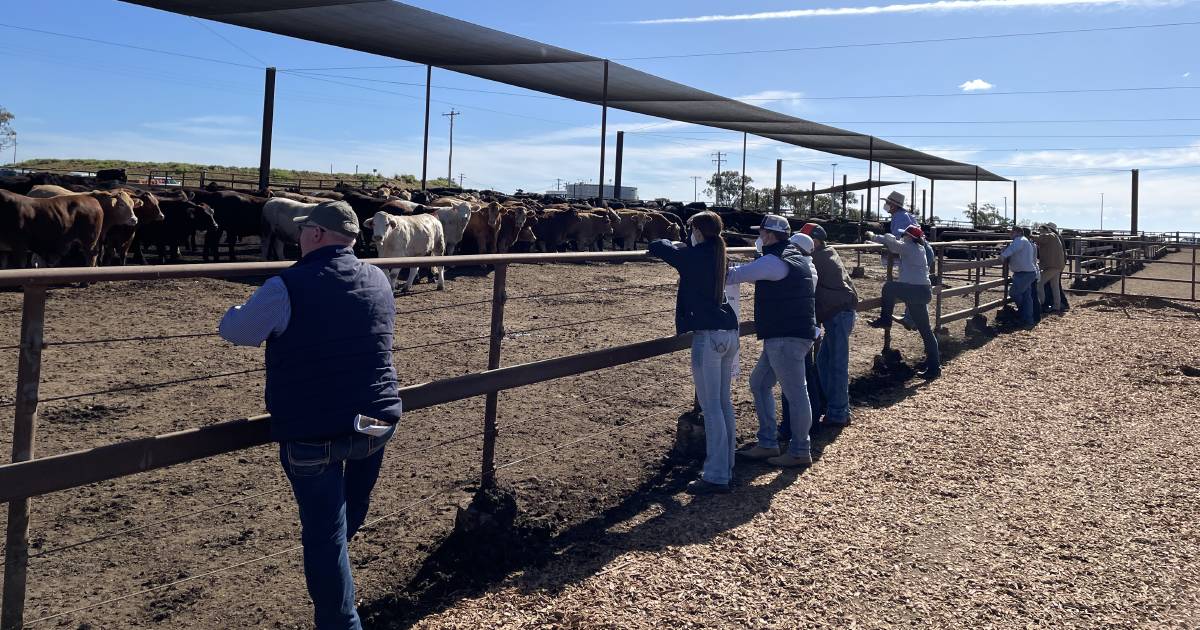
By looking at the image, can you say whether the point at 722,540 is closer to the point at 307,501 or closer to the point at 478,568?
the point at 478,568

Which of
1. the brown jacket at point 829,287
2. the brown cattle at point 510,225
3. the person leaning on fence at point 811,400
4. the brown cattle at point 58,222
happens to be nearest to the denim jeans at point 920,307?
the person leaning on fence at point 811,400

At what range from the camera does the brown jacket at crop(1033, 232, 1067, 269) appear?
51.5 feet

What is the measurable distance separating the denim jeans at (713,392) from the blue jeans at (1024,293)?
32.7 ft

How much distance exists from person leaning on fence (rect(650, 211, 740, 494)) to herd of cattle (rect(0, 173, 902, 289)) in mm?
8522

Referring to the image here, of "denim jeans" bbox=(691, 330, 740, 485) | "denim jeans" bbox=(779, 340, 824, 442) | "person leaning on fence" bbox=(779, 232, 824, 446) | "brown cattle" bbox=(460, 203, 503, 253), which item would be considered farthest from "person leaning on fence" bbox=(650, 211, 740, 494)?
"brown cattle" bbox=(460, 203, 503, 253)

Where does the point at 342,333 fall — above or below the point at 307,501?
above

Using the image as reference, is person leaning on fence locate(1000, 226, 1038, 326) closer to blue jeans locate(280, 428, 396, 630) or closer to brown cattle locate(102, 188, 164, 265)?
blue jeans locate(280, 428, 396, 630)

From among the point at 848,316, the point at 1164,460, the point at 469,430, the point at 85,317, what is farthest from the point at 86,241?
the point at 1164,460

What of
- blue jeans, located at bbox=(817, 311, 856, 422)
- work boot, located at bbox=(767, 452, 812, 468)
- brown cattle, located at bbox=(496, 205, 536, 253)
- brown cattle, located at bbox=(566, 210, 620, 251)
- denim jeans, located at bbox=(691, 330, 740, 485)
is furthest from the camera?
brown cattle, located at bbox=(566, 210, 620, 251)

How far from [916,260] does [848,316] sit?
2.52m

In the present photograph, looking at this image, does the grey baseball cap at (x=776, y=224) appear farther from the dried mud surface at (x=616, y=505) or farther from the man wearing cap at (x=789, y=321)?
the dried mud surface at (x=616, y=505)

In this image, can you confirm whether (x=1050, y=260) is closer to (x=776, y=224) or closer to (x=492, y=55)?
(x=776, y=224)

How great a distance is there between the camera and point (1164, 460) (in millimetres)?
6887

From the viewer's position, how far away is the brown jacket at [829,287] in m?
7.42
